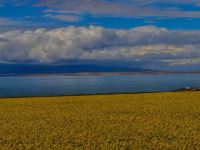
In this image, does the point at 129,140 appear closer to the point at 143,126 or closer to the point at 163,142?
the point at 163,142

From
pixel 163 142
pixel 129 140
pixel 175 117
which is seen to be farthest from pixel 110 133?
pixel 175 117

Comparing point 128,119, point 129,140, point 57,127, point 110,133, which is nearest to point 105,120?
point 128,119

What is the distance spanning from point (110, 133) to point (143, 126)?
10.2ft

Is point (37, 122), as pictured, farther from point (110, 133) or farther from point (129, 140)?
point (129, 140)

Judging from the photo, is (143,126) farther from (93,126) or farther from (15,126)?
(15,126)

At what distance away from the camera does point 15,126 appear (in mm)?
27234

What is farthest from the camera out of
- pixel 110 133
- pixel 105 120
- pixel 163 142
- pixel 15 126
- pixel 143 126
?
pixel 105 120

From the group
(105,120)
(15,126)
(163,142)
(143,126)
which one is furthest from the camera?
(105,120)

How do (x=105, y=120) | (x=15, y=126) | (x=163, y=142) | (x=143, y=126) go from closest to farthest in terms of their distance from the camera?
(x=163, y=142) → (x=143, y=126) → (x=15, y=126) → (x=105, y=120)

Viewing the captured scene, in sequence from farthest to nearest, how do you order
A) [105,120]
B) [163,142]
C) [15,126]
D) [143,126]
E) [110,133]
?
[105,120] → [15,126] → [143,126] → [110,133] → [163,142]

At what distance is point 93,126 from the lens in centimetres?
2616

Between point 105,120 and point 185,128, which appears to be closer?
point 185,128

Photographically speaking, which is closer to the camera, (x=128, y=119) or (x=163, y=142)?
(x=163, y=142)

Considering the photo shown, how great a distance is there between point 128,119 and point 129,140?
8.87m
